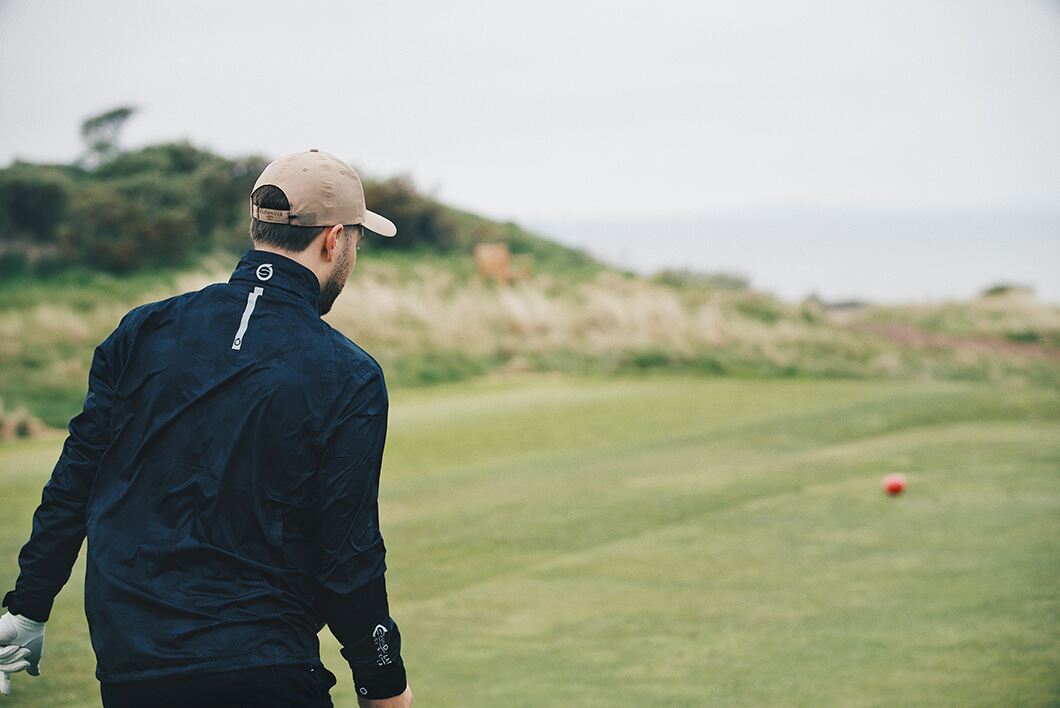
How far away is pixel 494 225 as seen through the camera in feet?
109

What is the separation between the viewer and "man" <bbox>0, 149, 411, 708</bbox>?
205 centimetres

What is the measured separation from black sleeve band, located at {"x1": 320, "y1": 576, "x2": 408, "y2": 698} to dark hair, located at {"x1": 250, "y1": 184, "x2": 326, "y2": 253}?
608 mm

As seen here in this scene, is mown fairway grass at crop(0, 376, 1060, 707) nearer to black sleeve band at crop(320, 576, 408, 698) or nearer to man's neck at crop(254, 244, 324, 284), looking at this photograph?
black sleeve band at crop(320, 576, 408, 698)

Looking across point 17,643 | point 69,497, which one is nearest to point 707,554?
point 17,643

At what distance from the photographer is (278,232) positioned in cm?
228

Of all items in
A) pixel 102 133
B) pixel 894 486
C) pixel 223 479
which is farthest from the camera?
pixel 102 133

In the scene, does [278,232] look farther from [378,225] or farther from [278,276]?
[378,225]

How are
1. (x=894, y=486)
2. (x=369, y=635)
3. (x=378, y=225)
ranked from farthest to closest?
(x=894, y=486), (x=378, y=225), (x=369, y=635)

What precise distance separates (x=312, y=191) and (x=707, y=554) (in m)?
4.06

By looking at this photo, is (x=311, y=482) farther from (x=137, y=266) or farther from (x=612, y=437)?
(x=137, y=266)

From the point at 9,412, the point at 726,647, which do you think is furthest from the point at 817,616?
the point at 9,412

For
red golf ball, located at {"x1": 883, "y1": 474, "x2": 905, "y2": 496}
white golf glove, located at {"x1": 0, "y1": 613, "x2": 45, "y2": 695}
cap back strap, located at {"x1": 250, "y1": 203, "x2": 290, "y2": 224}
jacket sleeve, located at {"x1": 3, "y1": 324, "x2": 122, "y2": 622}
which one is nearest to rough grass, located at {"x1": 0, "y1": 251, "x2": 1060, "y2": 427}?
red golf ball, located at {"x1": 883, "y1": 474, "x2": 905, "y2": 496}

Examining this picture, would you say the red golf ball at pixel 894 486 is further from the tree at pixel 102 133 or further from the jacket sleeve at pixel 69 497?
the tree at pixel 102 133

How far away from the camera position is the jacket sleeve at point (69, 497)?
7.18ft
